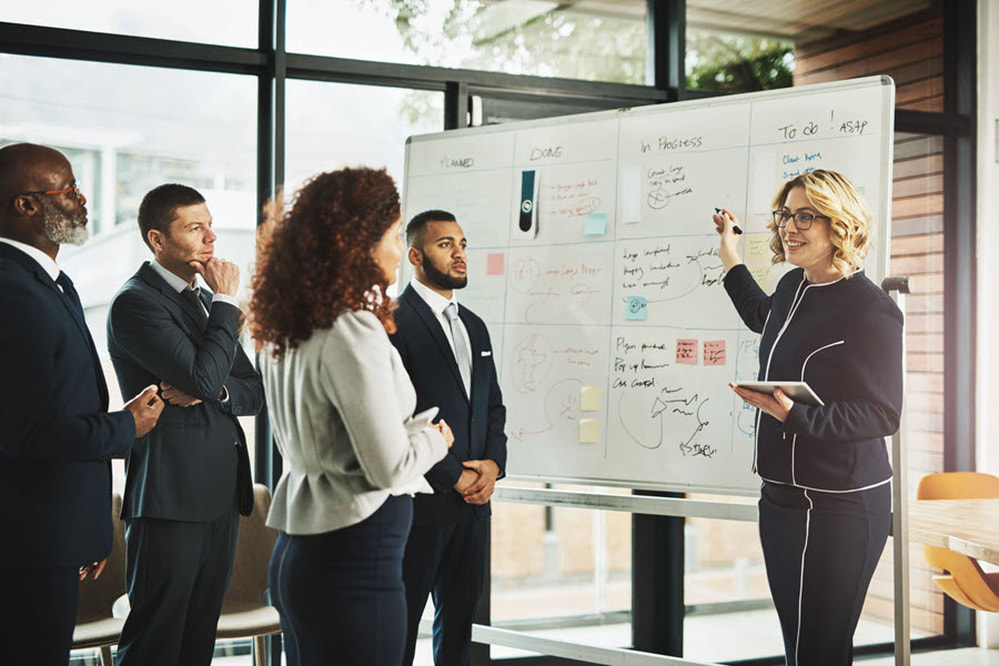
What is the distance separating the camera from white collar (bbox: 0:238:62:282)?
202cm

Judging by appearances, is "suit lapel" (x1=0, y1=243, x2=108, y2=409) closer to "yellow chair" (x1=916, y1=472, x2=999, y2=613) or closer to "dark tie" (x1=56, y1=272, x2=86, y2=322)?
"dark tie" (x1=56, y1=272, x2=86, y2=322)

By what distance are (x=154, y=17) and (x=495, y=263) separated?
147 centimetres

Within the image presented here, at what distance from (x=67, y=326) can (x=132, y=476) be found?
1.68 feet

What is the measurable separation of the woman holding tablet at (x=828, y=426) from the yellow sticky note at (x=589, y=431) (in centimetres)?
62

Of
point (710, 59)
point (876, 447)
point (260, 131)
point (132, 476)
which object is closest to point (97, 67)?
point (260, 131)

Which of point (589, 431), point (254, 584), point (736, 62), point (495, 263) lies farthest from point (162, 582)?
point (736, 62)

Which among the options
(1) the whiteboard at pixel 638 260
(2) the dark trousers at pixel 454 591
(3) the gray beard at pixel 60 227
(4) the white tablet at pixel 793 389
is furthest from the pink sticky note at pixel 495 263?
(3) the gray beard at pixel 60 227

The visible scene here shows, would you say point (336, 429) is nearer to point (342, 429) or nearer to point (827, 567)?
point (342, 429)

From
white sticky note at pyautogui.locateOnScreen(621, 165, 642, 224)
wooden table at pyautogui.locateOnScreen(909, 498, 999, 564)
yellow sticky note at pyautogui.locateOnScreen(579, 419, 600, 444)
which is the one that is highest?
white sticky note at pyautogui.locateOnScreen(621, 165, 642, 224)

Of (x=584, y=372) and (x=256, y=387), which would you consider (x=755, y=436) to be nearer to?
(x=584, y=372)

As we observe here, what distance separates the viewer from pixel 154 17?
3.27 meters

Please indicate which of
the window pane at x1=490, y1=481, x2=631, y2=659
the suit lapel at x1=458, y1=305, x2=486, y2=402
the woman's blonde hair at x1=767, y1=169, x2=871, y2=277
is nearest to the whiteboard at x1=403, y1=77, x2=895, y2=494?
the woman's blonde hair at x1=767, y1=169, x2=871, y2=277

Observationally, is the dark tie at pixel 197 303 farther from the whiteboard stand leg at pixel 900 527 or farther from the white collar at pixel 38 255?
the whiteboard stand leg at pixel 900 527

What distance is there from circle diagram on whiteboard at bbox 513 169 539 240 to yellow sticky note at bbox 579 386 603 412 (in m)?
0.55
